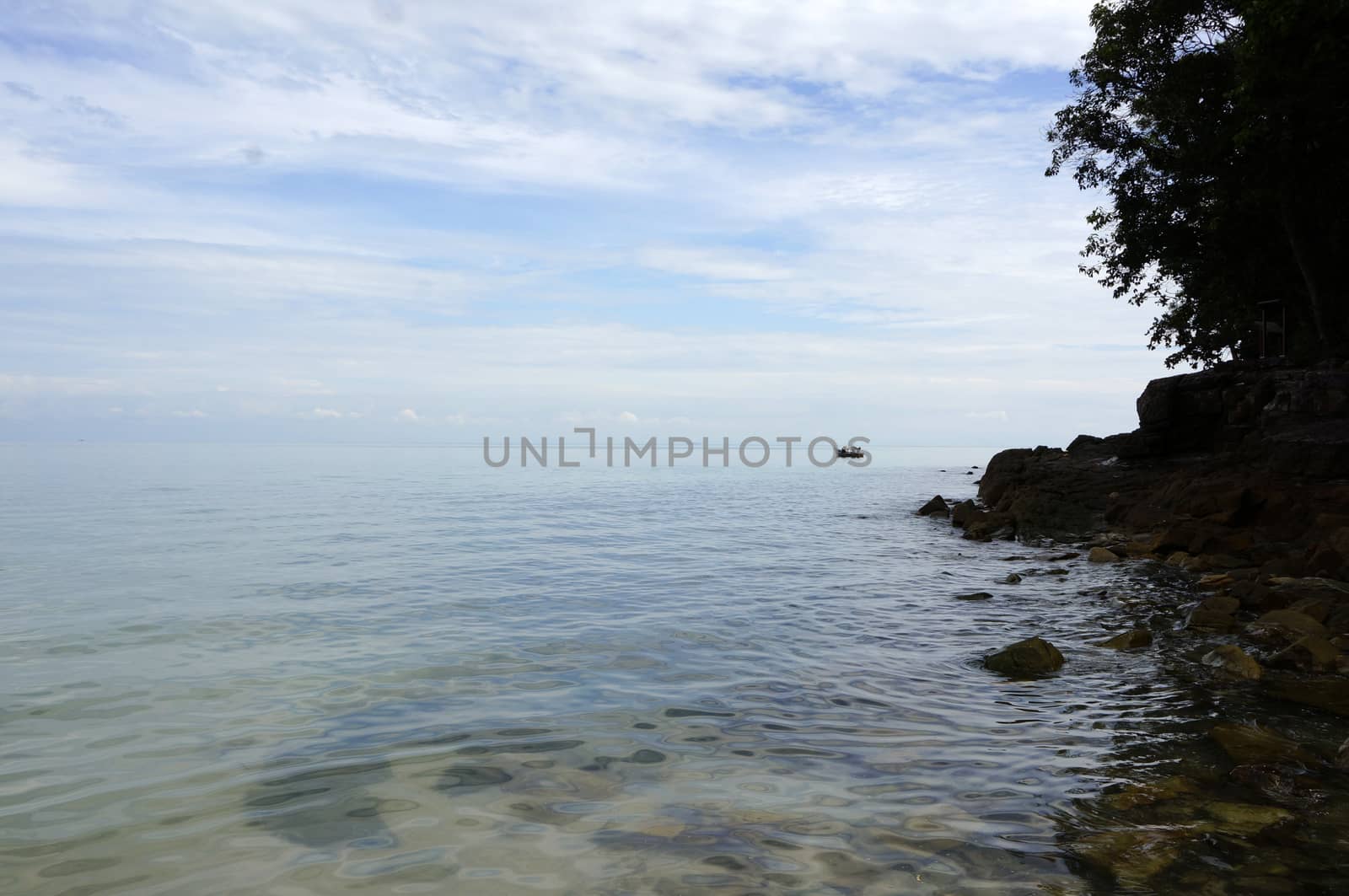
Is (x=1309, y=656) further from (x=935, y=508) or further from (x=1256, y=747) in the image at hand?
(x=935, y=508)

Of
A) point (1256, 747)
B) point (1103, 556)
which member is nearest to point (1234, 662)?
point (1256, 747)

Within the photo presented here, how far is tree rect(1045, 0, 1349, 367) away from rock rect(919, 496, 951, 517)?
9.50m

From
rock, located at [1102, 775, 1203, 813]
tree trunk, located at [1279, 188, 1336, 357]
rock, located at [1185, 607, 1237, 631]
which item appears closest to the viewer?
rock, located at [1102, 775, 1203, 813]

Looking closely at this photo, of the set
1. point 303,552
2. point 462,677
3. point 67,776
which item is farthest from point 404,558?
point 67,776

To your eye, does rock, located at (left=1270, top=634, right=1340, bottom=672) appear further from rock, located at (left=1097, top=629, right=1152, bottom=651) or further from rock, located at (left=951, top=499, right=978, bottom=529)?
rock, located at (left=951, top=499, right=978, bottom=529)

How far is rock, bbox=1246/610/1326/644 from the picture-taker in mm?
8867

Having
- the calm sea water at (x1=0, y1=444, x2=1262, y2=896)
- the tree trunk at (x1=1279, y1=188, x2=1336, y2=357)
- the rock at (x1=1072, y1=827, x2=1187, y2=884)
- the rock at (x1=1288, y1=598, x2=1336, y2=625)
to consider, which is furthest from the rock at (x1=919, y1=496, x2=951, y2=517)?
the rock at (x1=1072, y1=827, x2=1187, y2=884)

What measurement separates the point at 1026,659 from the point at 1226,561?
8.09m

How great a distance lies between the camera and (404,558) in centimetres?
1658

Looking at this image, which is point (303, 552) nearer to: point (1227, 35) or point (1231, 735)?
point (1231, 735)

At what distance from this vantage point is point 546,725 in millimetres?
6707

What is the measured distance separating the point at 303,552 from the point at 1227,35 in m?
25.4

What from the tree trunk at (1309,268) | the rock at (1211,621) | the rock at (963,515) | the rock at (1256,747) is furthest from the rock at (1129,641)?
the tree trunk at (1309,268)

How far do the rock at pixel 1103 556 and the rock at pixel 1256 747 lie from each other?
33.4ft
